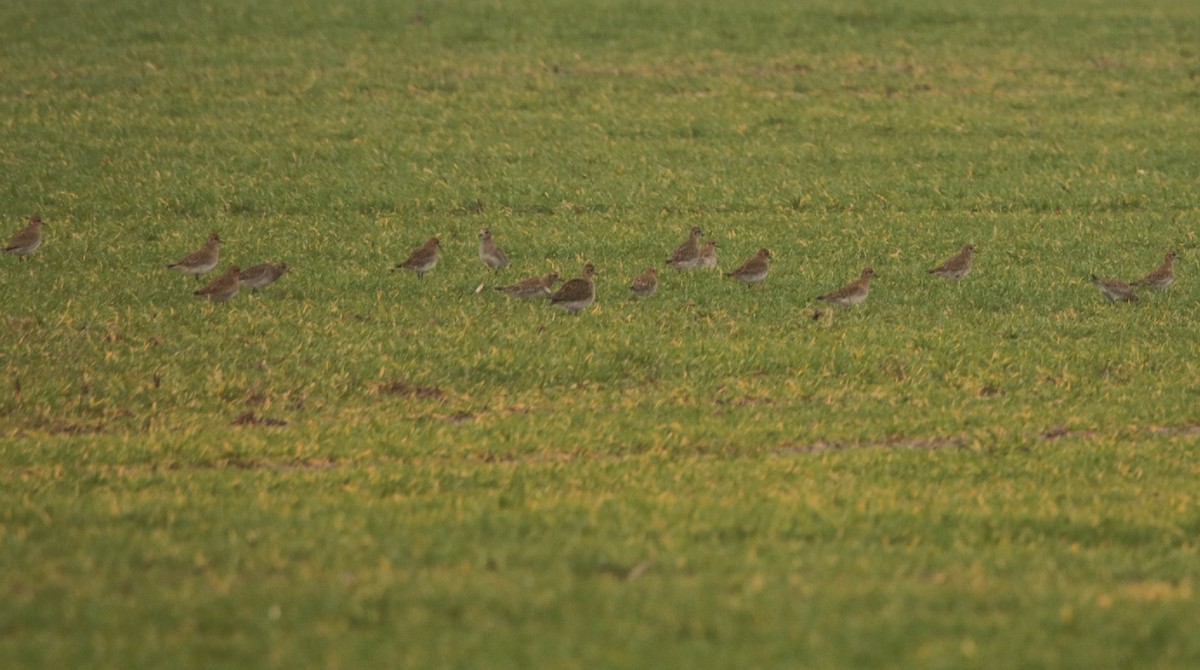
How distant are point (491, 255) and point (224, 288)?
4649mm

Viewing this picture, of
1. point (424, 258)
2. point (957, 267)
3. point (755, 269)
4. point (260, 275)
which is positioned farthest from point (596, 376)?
point (957, 267)

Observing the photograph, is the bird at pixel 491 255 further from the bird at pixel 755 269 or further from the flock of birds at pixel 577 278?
the bird at pixel 755 269

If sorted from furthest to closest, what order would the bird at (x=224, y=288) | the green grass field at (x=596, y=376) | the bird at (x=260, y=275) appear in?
the bird at (x=260, y=275) → the bird at (x=224, y=288) → the green grass field at (x=596, y=376)

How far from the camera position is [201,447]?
15484mm

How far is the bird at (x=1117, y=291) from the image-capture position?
2356 cm

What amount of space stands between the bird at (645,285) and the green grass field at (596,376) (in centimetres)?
32

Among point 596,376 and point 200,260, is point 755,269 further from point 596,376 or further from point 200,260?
point 200,260

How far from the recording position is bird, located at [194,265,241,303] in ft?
74.6

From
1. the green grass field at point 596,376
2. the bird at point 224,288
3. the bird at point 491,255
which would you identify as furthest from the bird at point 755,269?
the bird at point 224,288

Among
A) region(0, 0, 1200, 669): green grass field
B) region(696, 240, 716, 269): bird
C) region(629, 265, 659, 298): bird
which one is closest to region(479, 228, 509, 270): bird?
region(0, 0, 1200, 669): green grass field

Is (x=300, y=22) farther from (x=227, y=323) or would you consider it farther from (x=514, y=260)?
(x=227, y=323)

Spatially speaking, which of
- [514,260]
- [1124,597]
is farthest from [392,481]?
[514,260]

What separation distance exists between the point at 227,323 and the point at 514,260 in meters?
6.66

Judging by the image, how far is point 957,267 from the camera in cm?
2486
